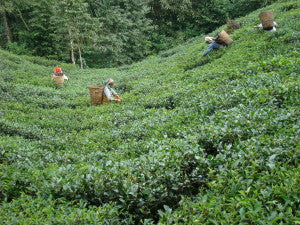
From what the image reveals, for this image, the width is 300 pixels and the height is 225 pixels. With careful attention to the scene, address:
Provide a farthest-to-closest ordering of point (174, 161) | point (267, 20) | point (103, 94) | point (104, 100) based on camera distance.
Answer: point (267, 20)
point (104, 100)
point (103, 94)
point (174, 161)

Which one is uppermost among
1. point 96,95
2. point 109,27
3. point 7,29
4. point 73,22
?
point 7,29

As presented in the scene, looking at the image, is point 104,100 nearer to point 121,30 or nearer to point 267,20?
point 267,20

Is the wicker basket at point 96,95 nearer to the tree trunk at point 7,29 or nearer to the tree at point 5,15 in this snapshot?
the tree at point 5,15

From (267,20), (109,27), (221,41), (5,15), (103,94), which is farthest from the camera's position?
(5,15)

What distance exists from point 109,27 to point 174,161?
27.9m

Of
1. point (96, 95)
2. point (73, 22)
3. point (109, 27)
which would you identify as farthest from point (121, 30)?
point (96, 95)

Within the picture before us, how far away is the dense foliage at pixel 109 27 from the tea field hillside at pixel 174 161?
62.8 ft

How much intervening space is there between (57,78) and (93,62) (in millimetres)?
16113

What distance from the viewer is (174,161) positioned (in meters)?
3.61

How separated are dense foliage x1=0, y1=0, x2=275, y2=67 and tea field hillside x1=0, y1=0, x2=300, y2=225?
754 inches

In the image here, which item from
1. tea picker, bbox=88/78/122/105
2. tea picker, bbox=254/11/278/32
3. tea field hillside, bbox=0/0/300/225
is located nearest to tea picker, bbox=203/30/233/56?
tea picker, bbox=254/11/278/32

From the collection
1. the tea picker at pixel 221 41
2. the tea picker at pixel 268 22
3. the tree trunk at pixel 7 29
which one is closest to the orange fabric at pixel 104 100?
the tea picker at pixel 221 41

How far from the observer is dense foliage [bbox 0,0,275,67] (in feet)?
83.5

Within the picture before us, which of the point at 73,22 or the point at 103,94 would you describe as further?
the point at 73,22
